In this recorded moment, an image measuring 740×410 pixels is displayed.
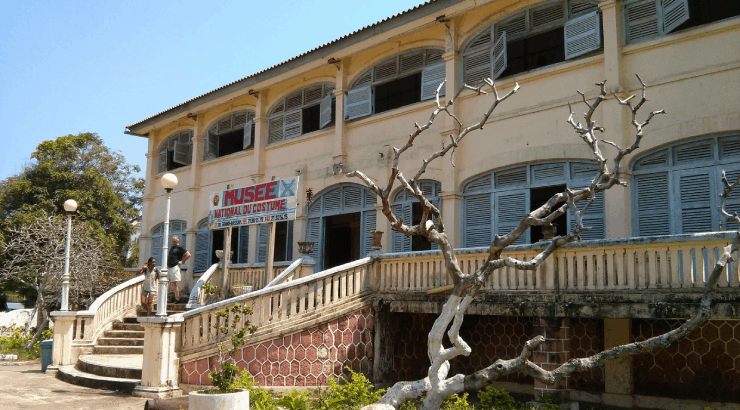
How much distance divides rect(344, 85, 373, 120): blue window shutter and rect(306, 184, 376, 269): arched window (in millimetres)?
1899

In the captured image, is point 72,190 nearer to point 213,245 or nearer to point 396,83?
point 213,245

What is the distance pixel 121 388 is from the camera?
37.4ft

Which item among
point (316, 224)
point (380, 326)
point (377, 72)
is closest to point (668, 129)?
point (380, 326)

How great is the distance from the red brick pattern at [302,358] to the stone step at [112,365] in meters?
1.56

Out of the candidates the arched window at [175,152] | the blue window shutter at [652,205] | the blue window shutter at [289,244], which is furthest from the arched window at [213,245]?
the blue window shutter at [652,205]

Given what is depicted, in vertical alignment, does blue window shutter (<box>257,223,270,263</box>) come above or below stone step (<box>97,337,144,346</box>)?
above

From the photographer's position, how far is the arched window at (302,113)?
1775 cm

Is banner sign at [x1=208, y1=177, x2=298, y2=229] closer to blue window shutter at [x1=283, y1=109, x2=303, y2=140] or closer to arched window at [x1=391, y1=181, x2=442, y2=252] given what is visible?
arched window at [x1=391, y1=181, x2=442, y2=252]

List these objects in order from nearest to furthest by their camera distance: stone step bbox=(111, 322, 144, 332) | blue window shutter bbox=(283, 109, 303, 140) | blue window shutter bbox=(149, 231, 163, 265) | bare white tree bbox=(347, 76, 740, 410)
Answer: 1. bare white tree bbox=(347, 76, 740, 410)
2. stone step bbox=(111, 322, 144, 332)
3. blue window shutter bbox=(283, 109, 303, 140)
4. blue window shutter bbox=(149, 231, 163, 265)

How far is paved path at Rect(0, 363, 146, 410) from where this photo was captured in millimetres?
10039

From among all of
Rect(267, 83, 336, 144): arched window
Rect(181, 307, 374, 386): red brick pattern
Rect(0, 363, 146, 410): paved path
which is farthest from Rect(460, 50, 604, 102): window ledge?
Rect(0, 363, 146, 410): paved path

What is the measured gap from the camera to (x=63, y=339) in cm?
1423

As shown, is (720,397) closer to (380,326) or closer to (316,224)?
(380,326)

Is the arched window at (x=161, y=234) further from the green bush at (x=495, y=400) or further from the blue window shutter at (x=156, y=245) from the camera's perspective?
the green bush at (x=495, y=400)
